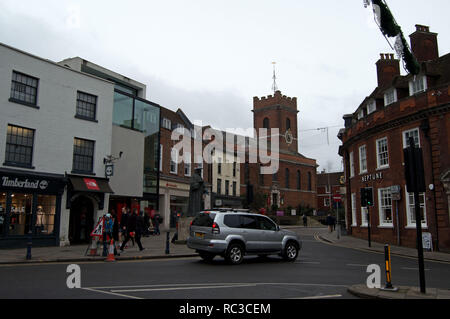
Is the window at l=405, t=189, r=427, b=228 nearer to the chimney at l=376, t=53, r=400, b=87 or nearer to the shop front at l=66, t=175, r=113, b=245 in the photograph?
the chimney at l=376, t=53, r=400, b=87

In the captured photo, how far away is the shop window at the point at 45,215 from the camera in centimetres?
1891

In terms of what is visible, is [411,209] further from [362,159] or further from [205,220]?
[205,220]

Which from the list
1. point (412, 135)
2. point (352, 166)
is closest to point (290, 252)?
point (412, 135)

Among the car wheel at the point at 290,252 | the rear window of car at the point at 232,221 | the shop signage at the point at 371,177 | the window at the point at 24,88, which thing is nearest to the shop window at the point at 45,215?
the window at the point at 24,88

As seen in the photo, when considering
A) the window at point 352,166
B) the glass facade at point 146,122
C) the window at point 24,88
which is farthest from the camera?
the window at point 352,166

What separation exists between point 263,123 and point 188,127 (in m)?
36.1

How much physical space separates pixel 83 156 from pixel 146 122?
26.5ft

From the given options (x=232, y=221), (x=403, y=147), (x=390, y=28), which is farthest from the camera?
(x=403, y=147)

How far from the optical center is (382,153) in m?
24.9

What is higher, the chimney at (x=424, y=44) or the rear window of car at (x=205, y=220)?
the chimney at (x=424, y=44)

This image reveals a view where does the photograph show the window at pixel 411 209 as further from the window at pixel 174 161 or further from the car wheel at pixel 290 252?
the window at pixel 174 161

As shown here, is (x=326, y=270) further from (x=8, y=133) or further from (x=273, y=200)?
(x=273, y=200)

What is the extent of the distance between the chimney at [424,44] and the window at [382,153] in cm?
604

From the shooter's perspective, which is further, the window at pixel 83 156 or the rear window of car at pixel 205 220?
the window at pixel 83 156
